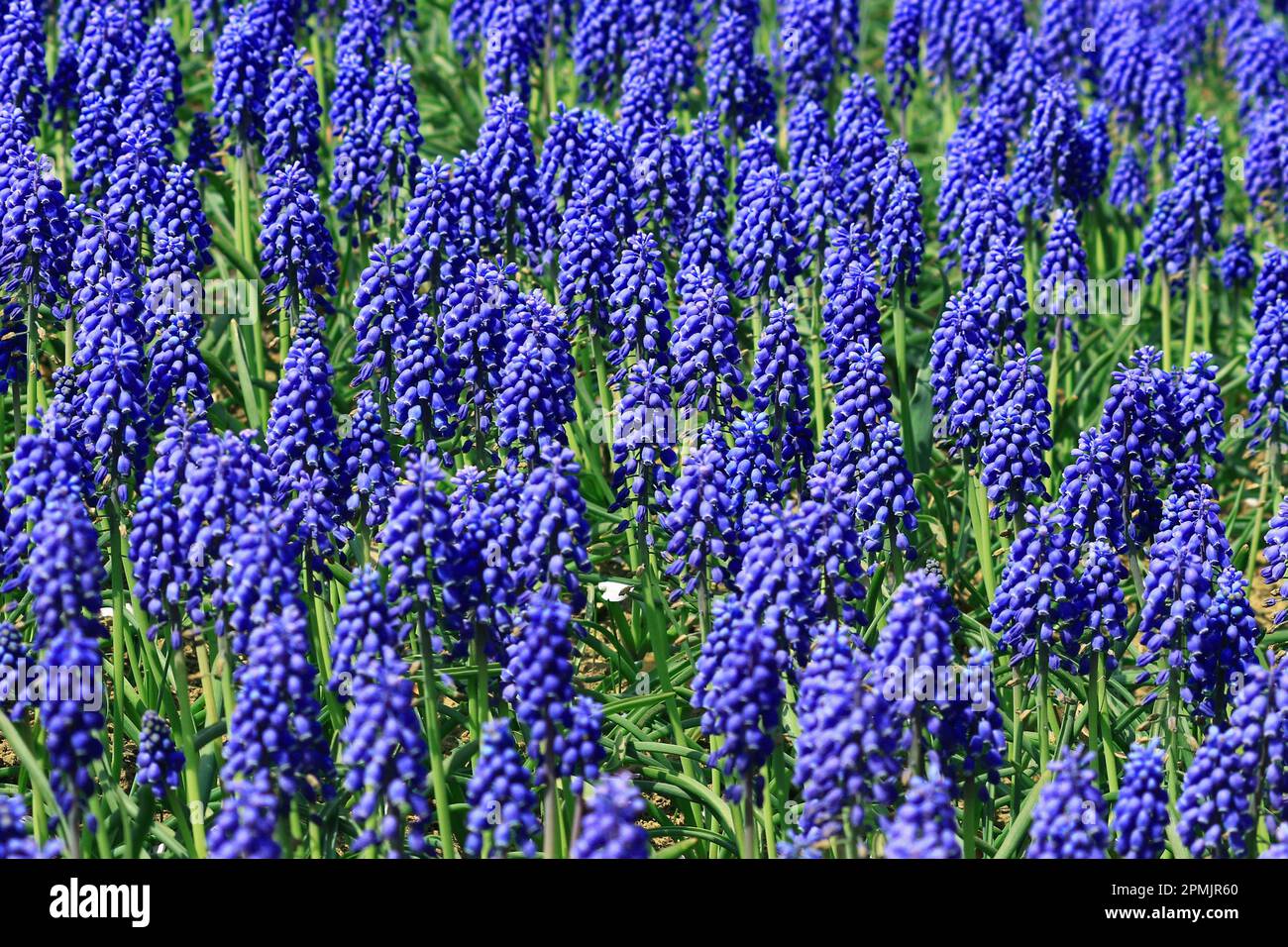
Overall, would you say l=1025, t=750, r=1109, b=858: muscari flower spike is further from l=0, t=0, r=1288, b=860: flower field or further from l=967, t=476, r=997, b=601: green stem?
l=967, t=476, r=997, b=601: green stem

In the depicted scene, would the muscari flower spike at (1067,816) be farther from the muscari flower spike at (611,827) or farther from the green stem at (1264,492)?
the green stem at (1264,492)

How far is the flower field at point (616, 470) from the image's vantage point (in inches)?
383

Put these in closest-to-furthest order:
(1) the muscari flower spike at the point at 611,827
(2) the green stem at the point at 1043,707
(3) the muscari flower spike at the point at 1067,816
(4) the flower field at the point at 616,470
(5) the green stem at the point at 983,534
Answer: (1) the muscari flower spike at the point at 611,827 → (3) the muscari flower spike at the point at 1067,816 → (4) the flower field at the point at 616,470 → (2) the green stem at the point at 1043,707 → (5) the green stem at the point at 983,534

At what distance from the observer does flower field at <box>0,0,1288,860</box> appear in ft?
31.9

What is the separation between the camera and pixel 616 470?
12906mm

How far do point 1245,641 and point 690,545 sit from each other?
309 cm

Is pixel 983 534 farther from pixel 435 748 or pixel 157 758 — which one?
pixel 157 758

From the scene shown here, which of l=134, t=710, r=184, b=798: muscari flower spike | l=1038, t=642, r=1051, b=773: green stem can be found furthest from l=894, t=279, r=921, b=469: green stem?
l=134, t=710, r=184, b=798: muscari flower spike

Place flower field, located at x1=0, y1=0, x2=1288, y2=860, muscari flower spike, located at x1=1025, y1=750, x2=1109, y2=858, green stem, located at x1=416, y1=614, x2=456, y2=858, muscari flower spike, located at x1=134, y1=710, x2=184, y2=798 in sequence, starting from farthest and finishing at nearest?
green stem, located at x1=416, y1=614, x2=456, y2=858 < muscari flower spike, located at x1=134, y1=710, x2=184, y2=798 < flower field, located at x1=0, y1=0, x2=1288, y2=860 < muscari flower spike, located at x1=1025, y1=750, x2=1109, y2=858

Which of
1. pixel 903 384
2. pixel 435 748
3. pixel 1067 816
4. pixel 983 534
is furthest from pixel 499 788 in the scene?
pixel 903 384

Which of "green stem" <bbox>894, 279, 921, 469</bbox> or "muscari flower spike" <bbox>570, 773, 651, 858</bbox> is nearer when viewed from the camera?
"muscari flower spike" <bbox>570, 773, 651, 858</bbox>

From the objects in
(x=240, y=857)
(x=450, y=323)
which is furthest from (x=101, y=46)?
(x=240, y=857)

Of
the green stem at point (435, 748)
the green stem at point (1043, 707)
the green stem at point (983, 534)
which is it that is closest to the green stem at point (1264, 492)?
the green stem at point (983, 534)
